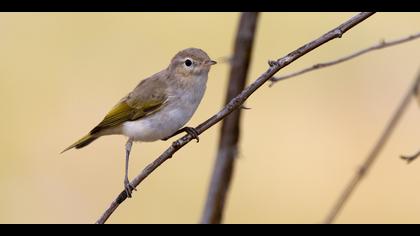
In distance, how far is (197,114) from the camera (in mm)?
7254

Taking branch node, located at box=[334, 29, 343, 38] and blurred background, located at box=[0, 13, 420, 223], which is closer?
branch node, located at box=[334, 29, 343, 38]

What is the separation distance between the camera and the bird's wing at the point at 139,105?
12.6ft

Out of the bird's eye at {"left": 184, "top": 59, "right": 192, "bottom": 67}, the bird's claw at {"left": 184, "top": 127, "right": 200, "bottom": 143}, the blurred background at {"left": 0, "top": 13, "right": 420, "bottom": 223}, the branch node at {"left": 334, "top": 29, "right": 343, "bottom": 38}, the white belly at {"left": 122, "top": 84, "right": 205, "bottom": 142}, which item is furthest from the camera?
the blurred background at {"left": 0, "top": 13, "right": 420, "bottom": 223}

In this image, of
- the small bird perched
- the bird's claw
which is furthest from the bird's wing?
the bird's claw

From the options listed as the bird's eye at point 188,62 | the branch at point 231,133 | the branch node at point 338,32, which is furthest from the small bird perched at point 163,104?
the branch node at point 338,32

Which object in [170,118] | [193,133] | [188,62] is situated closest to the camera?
[193,133]

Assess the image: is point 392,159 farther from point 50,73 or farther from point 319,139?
point 50,73

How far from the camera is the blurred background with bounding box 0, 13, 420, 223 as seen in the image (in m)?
6.70

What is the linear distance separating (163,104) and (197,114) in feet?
11.3

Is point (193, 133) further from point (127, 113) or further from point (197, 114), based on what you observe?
point (197, 114)

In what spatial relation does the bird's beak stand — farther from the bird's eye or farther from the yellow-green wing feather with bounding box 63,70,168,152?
the yellow-green wing feather with bounding box 63,70,168,152

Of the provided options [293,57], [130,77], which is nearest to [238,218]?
[130,77]

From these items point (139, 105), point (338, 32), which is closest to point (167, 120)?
point (139, 105)

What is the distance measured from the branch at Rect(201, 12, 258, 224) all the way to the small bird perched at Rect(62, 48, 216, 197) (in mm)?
186
